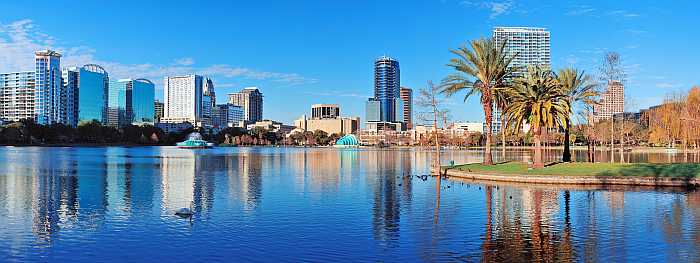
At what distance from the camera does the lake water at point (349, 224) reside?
58.6 ft

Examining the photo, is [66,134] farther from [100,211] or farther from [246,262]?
[246,262]

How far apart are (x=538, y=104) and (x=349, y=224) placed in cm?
2783

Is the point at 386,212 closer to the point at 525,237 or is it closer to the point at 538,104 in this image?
the point at 525,237

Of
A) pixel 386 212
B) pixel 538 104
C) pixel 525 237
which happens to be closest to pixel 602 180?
pixel 538 104

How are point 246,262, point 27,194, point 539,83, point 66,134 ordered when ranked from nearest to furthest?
point 246,262, point 27,194, point 539,83, point 66,134

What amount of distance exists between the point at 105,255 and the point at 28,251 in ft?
8.63

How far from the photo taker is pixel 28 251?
1805cm

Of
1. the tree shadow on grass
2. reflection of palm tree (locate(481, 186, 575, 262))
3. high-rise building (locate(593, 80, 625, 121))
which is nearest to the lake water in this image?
reflection of palm tree (locate(481, 186, 575, 262))

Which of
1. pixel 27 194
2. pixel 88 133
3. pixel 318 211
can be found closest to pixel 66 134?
pixel 88 133

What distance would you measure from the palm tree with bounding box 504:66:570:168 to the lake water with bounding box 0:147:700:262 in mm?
9576

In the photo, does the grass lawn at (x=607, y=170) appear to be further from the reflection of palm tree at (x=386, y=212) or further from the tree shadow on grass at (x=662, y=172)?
the reflection of palm tree at (x=386, y=212)

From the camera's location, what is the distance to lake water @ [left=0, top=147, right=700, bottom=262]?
58.6 feet

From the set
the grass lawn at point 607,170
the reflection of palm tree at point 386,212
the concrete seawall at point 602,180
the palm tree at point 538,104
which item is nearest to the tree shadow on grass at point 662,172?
the grass lawn at point 607,170

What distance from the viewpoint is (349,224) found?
923 inches
